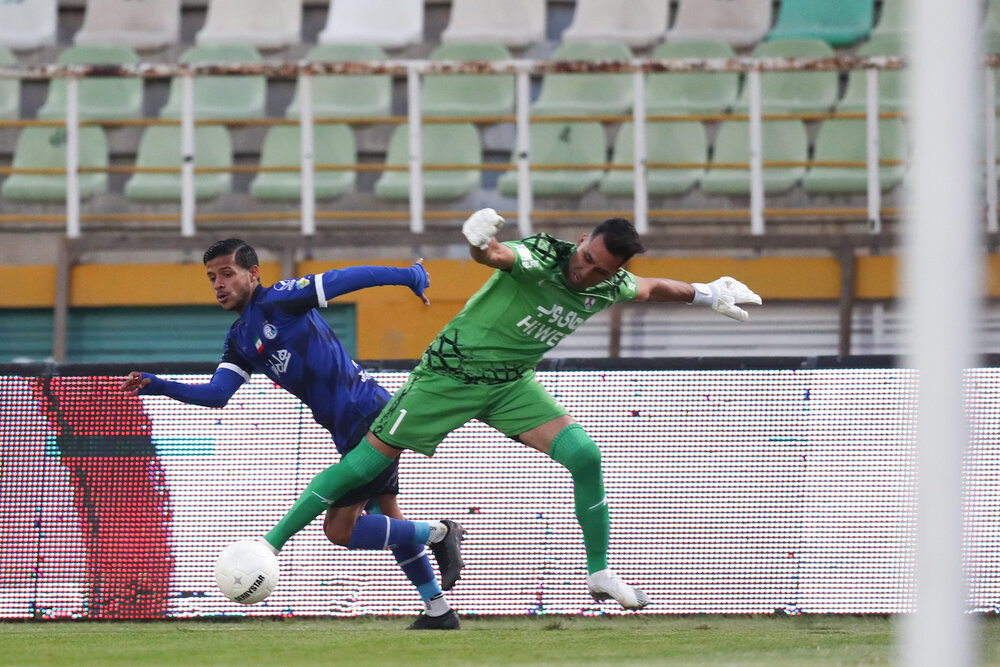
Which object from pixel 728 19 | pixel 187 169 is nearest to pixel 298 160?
pixel 187 169

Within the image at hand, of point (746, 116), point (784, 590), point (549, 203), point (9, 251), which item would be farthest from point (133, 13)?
point (784, 590)

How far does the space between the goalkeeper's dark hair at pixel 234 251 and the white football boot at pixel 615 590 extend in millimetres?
2098

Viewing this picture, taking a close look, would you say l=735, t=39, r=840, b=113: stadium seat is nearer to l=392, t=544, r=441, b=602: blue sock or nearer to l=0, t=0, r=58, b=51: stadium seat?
l=0, t=0, r=58, b=51: stadium seat

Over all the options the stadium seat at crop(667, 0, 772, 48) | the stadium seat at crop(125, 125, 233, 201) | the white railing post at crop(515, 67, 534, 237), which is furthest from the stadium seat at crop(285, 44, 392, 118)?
the stadium seat at crop(667, 0, 772, 48)

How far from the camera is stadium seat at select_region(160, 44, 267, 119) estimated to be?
13.2 meters

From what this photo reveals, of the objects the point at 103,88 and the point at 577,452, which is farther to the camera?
the point at 103,88

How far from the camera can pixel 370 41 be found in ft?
44.9

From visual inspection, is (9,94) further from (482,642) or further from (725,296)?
(482,642)

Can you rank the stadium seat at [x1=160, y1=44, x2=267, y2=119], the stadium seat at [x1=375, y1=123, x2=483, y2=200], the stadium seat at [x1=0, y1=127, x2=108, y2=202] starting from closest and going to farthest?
the stadium seat at [x1=375, y1=123, x2=483, y2=200], the stadium seat at [x1=0, y1=127, x2=108, y2=202], the stadium seat at [x1=160, y1=44, x2=267, y2=119]

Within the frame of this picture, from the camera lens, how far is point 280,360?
248 inches

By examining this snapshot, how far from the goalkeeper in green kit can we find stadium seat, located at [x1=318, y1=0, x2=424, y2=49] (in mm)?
8000

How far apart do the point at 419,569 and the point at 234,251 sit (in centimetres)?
175

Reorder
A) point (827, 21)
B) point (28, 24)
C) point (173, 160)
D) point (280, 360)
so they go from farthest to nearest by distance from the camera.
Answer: point (28, 24) < point (827, 21) < point (173, 160) < point (280, 360)

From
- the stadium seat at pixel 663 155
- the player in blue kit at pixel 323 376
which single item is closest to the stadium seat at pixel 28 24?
the stadium seat at pixel 663 155
